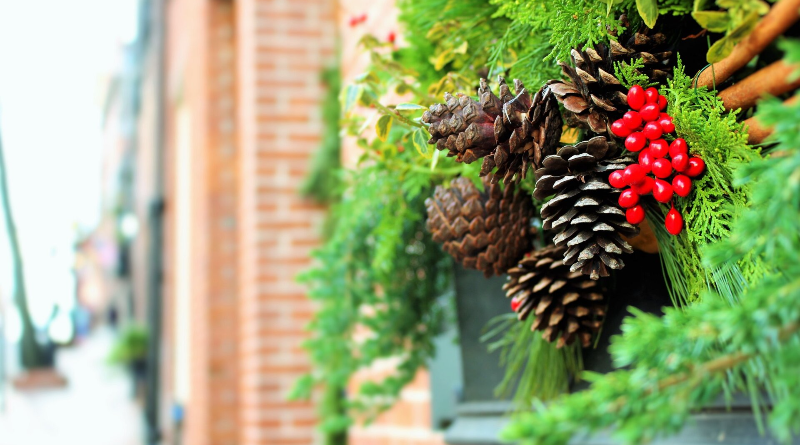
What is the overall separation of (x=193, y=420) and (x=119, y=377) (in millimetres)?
5342

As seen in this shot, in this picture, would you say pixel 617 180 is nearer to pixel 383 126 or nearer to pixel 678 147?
pixel 678 147

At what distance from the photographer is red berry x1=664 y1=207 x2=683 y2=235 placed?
399 mm

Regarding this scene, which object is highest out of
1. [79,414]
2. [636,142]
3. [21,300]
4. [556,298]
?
[636,142]

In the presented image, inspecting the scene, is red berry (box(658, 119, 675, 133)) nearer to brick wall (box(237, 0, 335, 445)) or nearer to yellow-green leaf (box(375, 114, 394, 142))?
yellow-green leaf (box(375, 114, 394, 142))

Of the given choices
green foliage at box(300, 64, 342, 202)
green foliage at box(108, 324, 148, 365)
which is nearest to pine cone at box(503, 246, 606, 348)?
green foliage at box(300, 64, 342, 202)

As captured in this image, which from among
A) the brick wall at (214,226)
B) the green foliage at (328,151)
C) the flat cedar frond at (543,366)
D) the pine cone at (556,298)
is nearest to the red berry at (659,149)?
the pine cone at (556,298)

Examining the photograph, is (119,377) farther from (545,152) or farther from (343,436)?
(545,152)

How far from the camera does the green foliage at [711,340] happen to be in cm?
24

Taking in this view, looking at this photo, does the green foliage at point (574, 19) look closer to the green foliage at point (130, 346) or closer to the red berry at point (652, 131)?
the red berry at point (652, 131)

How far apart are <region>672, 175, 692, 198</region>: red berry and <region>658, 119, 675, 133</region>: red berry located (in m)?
0.03

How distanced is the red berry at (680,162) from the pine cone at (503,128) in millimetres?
78

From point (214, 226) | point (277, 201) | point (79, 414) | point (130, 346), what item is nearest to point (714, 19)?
point (277, 201)

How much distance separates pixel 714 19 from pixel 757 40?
0.09 feet

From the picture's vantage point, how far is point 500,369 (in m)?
0.76
